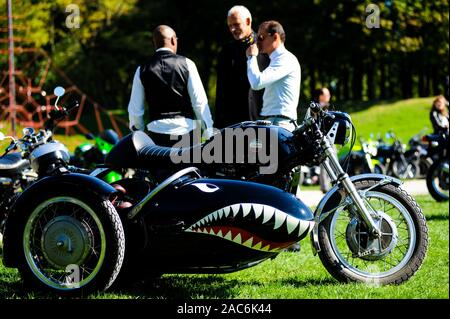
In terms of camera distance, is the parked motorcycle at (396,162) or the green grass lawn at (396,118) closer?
the parked motorcycle at (396,162)

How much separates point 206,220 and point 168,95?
1790mm

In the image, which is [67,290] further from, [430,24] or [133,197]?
[430,24]

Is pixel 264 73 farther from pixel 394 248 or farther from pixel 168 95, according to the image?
pixel 394 248

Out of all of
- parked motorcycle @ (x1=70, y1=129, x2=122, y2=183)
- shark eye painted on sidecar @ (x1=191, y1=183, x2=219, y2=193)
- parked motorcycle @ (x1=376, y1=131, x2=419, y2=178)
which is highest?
shark eye painted on sidecar @ (x1=191, y1=183, x2=219, y2=193)

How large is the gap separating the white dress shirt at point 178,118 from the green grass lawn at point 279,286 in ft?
3.97

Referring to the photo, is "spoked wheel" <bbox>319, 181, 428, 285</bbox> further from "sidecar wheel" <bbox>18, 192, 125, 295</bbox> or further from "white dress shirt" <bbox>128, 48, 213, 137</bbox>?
"white dress shirt" <bbox>128, 48, 213, 137</bbox>

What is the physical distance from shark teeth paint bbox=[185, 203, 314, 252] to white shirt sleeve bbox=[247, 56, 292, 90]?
4.05ft

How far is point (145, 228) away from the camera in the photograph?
4.02 meters

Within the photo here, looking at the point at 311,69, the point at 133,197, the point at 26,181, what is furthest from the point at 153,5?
the point at 133,197

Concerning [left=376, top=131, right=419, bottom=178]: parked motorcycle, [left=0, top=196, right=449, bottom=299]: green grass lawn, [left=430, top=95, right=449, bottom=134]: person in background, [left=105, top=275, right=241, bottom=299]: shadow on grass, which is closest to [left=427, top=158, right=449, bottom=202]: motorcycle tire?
[left=430, top=95, right=449, bottom=134]: person in background

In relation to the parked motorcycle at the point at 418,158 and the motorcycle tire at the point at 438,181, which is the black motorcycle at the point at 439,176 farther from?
the parked motorcycle at the point at 418,158

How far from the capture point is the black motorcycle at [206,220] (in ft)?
12.8

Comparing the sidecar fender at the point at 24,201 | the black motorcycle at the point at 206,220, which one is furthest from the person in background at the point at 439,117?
the sidecar fender at the point at 24,201

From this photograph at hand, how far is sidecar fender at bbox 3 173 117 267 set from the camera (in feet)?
13.6
